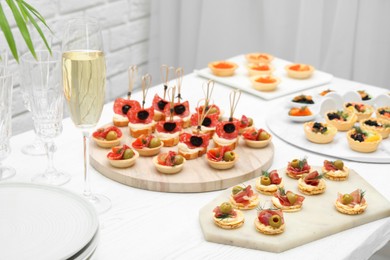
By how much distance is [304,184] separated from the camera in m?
1.39

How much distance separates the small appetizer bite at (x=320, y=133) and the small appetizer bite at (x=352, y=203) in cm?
31

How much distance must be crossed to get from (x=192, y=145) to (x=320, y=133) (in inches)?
13.6

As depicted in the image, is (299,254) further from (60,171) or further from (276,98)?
(276,98)

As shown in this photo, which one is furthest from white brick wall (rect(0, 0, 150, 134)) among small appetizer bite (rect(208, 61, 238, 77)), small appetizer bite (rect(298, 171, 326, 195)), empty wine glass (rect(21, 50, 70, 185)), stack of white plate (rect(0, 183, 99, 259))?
small appetizer bite (rect(298, 171, 326, 195))

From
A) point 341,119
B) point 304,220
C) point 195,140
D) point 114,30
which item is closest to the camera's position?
point 304,220

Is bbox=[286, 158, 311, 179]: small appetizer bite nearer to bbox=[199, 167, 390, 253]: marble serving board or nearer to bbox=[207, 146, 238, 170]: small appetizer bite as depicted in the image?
bbox=[199, 167, 390, 253]: marble serving board

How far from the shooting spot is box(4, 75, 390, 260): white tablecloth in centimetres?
120

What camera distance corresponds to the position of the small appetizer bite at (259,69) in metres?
2.12

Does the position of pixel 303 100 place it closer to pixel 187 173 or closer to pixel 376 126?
pixel 376 126

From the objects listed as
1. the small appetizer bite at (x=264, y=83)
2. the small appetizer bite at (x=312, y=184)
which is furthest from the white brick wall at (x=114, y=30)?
the small appetizer bite at (x=312, y=184)

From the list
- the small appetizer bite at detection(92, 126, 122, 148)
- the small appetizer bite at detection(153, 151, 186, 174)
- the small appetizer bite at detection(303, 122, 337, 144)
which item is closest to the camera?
the small appetizer bite at detection(153, 151, 186, 174)

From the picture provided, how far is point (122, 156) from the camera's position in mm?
1461

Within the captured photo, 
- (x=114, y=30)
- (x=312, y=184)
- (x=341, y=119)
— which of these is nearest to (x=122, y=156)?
(x=312, y=184)

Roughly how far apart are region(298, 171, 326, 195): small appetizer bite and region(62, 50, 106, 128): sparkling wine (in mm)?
452
